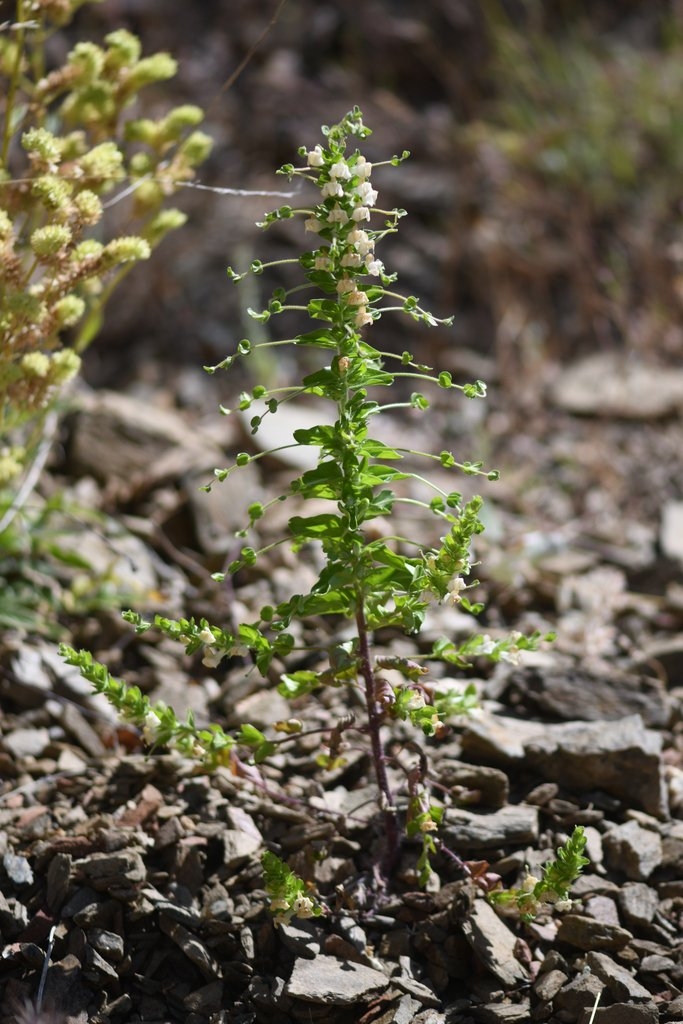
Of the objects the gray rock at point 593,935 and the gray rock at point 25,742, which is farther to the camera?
the gray rock at point 25,742

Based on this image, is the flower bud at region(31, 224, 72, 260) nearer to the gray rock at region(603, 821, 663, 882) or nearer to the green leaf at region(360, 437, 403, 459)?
the green leaf at region(360, 437, 403, 459)

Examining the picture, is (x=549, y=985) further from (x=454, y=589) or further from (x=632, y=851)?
(x=454, y=589)

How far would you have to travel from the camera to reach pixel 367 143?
201 inches

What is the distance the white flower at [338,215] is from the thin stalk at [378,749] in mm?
572

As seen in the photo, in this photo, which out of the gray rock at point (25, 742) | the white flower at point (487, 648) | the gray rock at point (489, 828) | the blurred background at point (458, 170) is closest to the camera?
the white flower at point (487, 648)

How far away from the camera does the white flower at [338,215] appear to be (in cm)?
152

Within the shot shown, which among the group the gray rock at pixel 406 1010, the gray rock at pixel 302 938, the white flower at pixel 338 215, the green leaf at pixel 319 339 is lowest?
the gray rock at pixel 406 1010

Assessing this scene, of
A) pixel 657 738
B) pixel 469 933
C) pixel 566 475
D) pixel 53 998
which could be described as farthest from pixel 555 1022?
pixel 566 475

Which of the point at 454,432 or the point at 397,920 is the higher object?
the point at 454,432

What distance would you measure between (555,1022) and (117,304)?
3.35 meters

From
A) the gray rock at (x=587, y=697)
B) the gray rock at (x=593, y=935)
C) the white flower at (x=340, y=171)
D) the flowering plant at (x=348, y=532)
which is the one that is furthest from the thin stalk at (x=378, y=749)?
the white flower at (x=340, y=171)

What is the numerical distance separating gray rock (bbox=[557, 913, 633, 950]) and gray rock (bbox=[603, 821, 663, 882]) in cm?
15

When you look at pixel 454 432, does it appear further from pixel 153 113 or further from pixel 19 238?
pixel 19 238

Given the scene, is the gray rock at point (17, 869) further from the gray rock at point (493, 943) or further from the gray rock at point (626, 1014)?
the gray rock at point (626, 1014)
